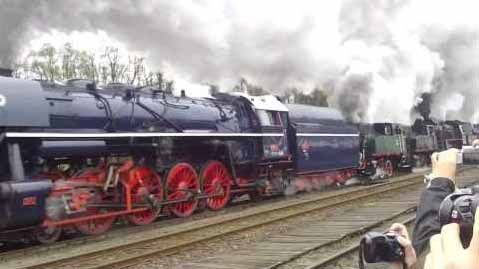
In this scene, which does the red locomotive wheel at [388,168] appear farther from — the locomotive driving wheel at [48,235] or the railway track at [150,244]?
the locomotive driving wheel at [48,235]

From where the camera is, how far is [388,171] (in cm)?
2509

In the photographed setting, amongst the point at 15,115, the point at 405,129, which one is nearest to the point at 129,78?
the point at 405,129

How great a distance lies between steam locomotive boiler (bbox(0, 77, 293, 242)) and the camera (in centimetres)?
919

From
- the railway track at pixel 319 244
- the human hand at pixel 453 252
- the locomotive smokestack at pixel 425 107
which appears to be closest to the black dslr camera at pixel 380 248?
the human hand at pixel 453 252

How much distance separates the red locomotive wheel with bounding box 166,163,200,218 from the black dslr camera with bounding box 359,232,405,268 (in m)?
10.5

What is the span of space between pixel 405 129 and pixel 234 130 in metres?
15.2

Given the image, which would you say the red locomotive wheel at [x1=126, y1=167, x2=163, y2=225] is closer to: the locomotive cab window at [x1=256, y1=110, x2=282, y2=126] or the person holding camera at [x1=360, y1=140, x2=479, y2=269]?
the locomotive cab window at [x1=256, y1=110, x2=282, y2=126]

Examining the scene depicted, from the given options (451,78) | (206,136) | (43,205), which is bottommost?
(43,205)

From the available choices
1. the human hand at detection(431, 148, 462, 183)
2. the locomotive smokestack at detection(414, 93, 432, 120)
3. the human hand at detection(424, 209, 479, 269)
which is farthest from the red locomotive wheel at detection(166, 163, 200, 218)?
the locomotive smokestack at detection(414, 93, 432, 120)

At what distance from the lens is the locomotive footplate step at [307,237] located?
7426 mm

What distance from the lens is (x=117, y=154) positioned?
11.6 meters

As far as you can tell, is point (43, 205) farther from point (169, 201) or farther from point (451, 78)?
point (451, 78)

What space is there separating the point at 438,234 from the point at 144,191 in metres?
9.97

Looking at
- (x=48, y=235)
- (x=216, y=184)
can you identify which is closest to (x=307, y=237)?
(x=48, y=235)
